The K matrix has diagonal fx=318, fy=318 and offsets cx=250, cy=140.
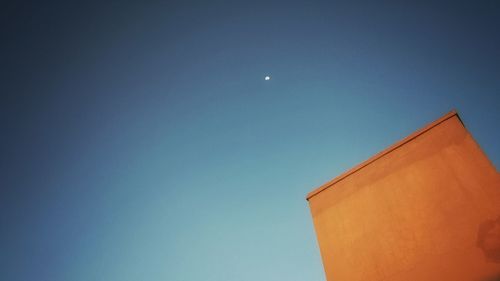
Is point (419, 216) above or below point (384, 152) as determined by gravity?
below

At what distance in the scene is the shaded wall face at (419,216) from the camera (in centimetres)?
553

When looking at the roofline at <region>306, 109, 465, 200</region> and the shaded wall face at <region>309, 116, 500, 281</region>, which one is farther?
the roofline at <region>306, 109, 465, 200</region>

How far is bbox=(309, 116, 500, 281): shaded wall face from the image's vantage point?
5531 mm

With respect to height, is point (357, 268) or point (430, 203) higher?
point (430, 203)

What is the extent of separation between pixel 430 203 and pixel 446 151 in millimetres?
1189

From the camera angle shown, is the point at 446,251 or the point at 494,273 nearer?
the point at 494,273

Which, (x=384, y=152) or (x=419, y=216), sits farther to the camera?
(x=384, y=152)

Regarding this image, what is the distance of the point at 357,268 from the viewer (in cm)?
666

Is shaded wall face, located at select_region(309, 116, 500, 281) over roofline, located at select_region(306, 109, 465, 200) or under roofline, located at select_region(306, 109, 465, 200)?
under

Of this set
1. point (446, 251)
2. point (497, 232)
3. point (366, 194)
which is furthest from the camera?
point (366, 194)

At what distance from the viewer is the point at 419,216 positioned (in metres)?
6.36

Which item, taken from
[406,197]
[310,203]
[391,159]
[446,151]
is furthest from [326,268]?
[446,151]

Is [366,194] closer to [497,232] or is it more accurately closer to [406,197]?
[406,197]

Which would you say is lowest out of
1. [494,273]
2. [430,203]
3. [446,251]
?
[494,273]
